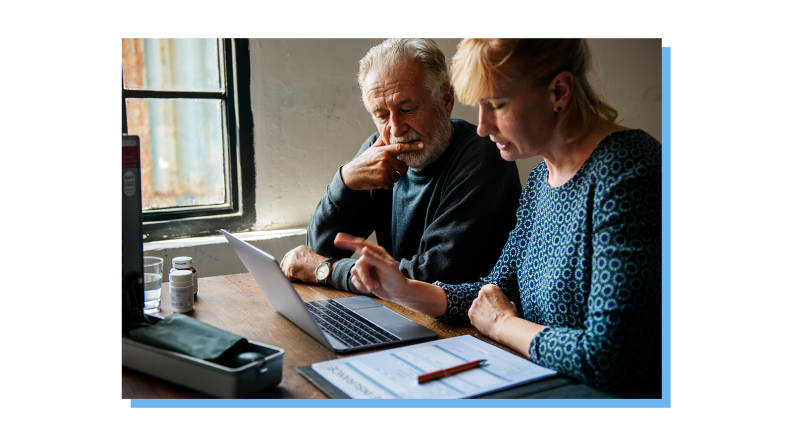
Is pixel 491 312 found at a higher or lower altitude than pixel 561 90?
lower

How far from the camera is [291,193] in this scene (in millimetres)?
2543

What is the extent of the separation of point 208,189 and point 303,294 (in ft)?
3.70

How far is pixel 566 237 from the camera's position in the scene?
3.54ft

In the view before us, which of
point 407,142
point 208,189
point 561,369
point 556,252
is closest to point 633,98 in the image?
point 556,252

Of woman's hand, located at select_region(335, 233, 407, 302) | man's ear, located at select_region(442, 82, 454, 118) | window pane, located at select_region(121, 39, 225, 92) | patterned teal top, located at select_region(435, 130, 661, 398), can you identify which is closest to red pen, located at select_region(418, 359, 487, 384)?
patterned teal top, located at select_region(435, 130, 661, 398)

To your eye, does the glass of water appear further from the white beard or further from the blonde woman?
the white beard

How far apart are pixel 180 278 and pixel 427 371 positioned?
709mm

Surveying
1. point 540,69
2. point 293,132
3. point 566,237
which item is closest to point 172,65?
point 293,132

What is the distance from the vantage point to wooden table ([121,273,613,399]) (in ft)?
2.99

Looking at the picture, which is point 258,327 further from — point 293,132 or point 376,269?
point 293,132

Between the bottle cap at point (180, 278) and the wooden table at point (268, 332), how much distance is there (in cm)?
8

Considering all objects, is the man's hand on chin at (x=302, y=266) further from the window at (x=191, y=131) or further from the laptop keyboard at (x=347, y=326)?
the window at (x=191, y=131)

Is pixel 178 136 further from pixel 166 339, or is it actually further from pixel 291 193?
pixel 166 339
